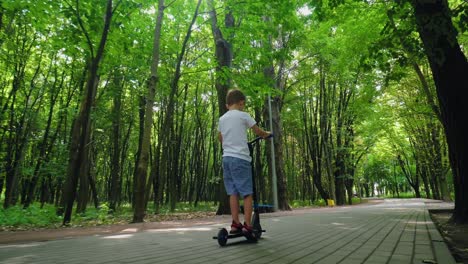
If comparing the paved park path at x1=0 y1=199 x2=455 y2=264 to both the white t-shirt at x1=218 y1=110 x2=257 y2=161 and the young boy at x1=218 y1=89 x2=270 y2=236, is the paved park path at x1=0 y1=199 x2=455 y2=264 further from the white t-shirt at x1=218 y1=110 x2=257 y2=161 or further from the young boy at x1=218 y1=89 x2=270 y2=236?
the white t-shirt at x1=218 y1=110 x2=257 y2=161

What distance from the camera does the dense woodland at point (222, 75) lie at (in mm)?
6309

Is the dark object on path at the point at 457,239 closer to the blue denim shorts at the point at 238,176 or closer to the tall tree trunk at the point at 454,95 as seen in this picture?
the tall tree trunk at the point at 454,95

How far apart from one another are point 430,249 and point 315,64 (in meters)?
20.9

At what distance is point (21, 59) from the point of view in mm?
16203

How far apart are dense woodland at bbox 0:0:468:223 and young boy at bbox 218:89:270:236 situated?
2.29 meters

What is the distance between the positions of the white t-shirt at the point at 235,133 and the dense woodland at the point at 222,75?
7.30ft

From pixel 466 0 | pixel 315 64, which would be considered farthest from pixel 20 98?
pixel 466 0

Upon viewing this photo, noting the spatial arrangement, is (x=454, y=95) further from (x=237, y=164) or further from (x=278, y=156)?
(x=278, y=156)

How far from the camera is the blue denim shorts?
13.3 ft

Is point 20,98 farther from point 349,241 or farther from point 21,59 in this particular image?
point 349,241

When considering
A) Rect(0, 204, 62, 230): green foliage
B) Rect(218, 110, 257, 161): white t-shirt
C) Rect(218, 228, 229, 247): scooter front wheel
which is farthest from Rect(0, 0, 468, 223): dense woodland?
Rect(218, 228, 229, 247): scooter front wheel

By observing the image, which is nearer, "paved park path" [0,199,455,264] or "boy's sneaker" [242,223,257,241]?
"paved park path" [0,199,455,264]

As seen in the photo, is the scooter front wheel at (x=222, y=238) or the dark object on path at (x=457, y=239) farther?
the scooter front wheel at (x=222, y=238)

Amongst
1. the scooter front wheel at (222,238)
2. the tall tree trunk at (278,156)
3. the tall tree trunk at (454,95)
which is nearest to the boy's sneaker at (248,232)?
the scooter front wheel at (222,238)
